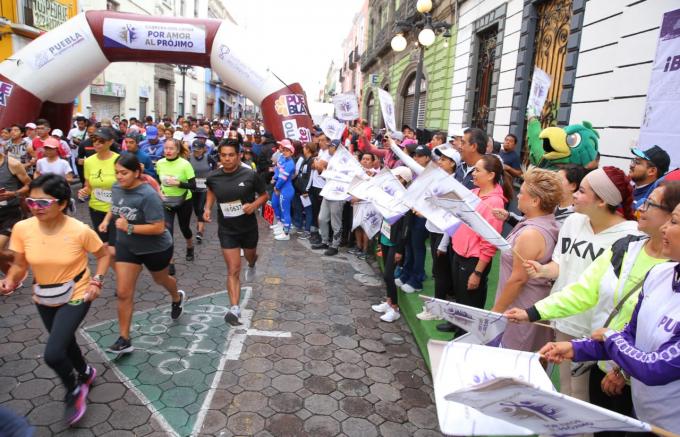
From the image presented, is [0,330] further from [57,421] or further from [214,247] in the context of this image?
[214,247]

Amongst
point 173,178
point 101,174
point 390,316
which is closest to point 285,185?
point 173,178

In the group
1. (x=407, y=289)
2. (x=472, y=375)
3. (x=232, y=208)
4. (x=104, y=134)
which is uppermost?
(x=104, y=134)

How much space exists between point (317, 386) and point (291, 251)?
4162 millimetres

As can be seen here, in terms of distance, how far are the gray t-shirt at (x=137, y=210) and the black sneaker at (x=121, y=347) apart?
77cm

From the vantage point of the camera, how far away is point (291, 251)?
7723mm

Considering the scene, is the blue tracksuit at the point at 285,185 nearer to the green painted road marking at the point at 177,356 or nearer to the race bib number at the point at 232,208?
the green painted road marking at the point at 177,356

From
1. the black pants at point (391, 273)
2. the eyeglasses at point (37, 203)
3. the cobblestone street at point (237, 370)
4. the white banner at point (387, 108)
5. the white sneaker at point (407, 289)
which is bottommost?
the cobblestone street at point (237, 370)

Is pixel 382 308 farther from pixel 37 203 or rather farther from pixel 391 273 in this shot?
pixel 37 203

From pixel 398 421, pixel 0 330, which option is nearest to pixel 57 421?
pixel 0 330

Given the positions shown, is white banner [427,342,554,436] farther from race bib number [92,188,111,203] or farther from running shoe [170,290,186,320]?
race bib number [92,188,111,203]

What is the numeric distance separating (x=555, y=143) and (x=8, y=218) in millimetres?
6255

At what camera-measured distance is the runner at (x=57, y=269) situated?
2.94 meters

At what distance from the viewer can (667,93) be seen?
14.4ft

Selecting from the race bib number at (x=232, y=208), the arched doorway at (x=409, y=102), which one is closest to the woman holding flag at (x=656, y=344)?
the race bib number at (x=232, y=208)
